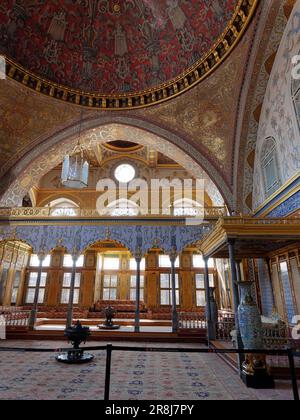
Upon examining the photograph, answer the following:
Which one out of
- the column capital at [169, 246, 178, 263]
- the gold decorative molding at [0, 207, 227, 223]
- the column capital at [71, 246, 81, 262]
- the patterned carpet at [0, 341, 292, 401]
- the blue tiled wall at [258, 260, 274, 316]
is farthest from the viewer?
the gold decorative molding at [0, 207, 227, 223]

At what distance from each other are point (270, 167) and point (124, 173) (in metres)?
9.15

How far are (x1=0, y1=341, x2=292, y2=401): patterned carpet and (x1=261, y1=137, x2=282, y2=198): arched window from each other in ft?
17.0

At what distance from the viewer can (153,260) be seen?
14.7 m

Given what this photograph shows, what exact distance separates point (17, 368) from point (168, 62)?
11517 millimetres

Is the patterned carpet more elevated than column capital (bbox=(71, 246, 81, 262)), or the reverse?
column capital (bbox=(71, 246, 81, 262))

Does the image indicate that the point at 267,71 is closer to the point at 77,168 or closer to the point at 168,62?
the point at 168,62

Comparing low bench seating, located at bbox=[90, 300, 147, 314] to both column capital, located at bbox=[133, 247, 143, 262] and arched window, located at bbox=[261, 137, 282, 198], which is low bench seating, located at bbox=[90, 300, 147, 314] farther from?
arched window, located at bbox=[261, 137, 282, 198]

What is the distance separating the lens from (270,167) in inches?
318

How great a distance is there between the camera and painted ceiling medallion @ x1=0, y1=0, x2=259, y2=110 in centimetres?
948

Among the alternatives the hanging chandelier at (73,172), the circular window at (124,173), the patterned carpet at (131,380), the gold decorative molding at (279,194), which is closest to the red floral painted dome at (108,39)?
the hanging chandelier at (73,172)

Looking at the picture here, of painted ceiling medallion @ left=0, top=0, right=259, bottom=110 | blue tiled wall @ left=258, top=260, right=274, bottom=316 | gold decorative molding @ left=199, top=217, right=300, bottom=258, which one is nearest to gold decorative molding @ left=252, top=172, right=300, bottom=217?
gold decorative molding @ left=199, top=217, right=300, bottom=258

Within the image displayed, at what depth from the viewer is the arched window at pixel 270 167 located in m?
7.65

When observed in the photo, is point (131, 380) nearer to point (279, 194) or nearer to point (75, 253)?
point (279, 194)

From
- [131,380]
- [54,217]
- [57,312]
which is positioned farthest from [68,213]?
[131,380]
